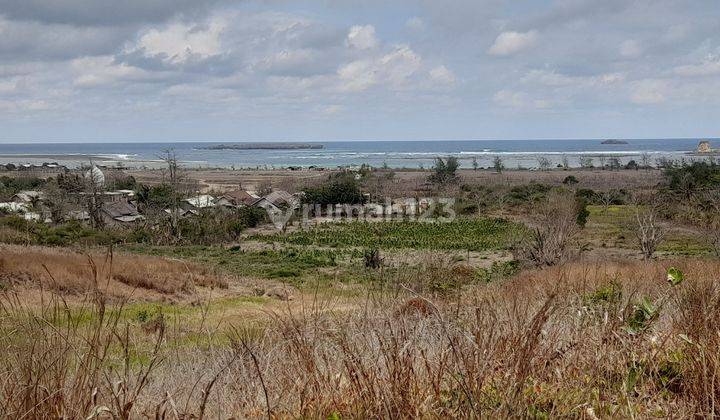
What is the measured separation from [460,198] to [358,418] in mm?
69541

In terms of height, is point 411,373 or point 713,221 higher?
point 411,373

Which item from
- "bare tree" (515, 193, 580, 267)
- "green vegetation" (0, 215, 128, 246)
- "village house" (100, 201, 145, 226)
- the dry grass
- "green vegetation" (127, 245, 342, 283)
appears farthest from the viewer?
"village house" (100, 201, 145, 226)

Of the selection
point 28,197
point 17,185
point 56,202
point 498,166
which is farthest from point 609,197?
point 17,185

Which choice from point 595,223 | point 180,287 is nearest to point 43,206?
point 180,287

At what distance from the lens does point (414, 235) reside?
164ft

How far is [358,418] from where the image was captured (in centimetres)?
321

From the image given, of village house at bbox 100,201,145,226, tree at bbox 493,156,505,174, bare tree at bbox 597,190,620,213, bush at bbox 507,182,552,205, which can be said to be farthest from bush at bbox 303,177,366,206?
tree at bbox 493,156,505,174

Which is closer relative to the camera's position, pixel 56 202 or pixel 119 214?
pixel 56 202

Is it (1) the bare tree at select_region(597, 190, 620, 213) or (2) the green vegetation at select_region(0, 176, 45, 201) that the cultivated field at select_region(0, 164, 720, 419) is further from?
(2) the green vegetation at select_region(0, 176, 45, 201)

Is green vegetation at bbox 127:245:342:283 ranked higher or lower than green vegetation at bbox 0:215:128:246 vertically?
lower

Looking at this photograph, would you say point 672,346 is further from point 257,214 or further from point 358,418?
point 257,214

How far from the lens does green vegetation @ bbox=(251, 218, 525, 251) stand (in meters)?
44.7

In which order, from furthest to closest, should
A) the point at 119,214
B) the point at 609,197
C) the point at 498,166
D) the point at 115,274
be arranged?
1. the point at 498,166
2. the point at 609,197
3. the point at 119,214
4. the point at 115,274

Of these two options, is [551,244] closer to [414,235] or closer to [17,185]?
[414,235]
